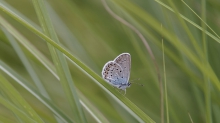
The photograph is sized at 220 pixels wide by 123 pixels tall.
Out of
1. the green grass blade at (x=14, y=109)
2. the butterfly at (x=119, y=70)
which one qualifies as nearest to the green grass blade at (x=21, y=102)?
the green grass blade at (x=14, y=109)

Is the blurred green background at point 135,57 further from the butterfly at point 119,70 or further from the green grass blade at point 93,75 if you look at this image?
the green grass blade at point 93,75

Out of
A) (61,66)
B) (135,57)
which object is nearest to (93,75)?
(61,66)

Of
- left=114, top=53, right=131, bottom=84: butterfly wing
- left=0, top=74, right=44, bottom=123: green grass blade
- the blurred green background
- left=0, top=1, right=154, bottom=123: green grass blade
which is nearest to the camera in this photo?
left=0, top=1, right=154, bottom=123: green grass blade

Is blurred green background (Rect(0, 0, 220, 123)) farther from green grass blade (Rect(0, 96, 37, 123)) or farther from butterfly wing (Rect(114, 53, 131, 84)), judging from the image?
green grass blade (Rect(0, 96, 37, 123))

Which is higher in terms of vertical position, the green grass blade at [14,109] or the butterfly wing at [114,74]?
the butterfly wing at [114,74]

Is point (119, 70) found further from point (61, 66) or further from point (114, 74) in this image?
point (61, 66)

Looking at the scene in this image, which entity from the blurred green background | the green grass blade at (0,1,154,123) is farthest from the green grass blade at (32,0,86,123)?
the blurred green background

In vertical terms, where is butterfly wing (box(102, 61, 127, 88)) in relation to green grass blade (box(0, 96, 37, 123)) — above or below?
above

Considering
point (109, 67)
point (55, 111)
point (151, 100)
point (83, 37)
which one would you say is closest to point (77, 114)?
point (55, 111)

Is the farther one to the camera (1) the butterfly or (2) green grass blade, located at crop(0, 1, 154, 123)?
(1) the butterfly
